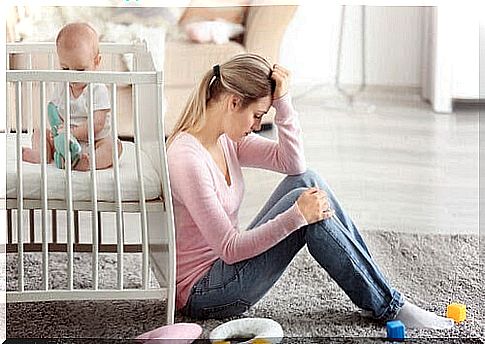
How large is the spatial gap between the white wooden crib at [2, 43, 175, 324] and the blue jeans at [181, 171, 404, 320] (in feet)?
0.34

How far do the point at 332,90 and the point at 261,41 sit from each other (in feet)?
0.69

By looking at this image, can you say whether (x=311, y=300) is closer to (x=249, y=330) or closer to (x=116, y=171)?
(x=249, y=330)

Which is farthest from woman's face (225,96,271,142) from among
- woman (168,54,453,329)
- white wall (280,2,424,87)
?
white wall (280,2,424,87)

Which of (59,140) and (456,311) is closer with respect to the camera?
(59,140)

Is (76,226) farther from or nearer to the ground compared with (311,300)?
farther from the ground

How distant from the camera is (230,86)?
9.36ft

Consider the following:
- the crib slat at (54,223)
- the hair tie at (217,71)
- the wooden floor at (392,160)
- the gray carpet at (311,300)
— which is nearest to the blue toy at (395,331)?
the gray carpet at (311,300)

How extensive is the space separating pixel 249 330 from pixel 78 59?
0.77 meters

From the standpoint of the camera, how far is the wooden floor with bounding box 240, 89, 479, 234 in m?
2.89

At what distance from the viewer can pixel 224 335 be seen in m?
2.92

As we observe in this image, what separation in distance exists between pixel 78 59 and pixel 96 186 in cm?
30

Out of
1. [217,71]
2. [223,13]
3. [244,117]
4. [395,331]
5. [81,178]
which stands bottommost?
[395,331]

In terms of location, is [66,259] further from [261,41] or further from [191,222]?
[261,41]

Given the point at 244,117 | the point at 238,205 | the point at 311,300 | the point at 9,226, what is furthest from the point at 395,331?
the point at 9,226
